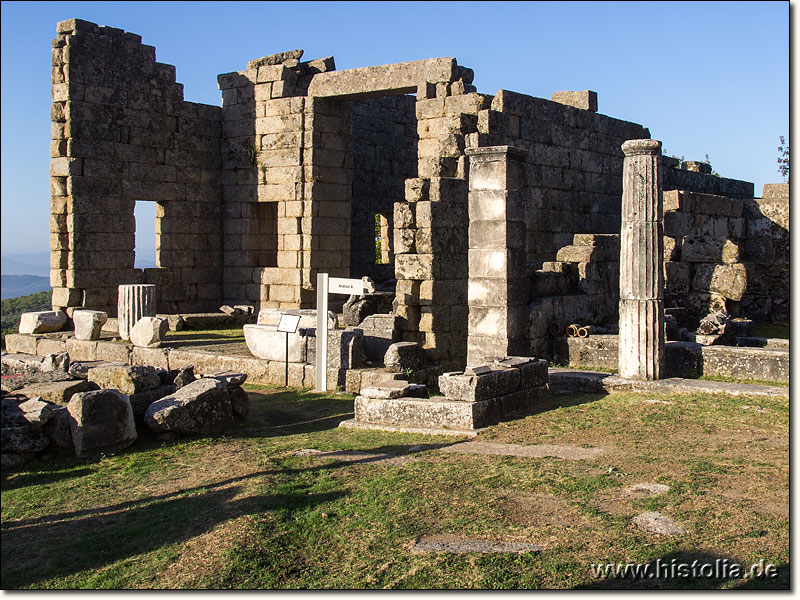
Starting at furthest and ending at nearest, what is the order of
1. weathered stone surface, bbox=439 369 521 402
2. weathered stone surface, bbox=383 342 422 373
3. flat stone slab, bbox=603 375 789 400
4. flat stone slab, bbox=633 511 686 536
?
1. weathered stone surface, bbox=383 342 422 373
2. flat stone slab, bbox=603 375 789 400
3. weathered stone surface, bbox=439 369 521 402
4. flat stone slab, bbox=633 511 686 536

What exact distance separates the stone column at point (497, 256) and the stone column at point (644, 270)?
5.01 ft

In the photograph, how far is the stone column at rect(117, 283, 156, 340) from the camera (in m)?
15.9

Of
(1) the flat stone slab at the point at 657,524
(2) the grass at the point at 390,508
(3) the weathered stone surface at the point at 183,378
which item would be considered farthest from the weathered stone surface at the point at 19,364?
(1) the flat stone slab at the point at 657,524

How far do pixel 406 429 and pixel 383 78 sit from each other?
9.26 metres

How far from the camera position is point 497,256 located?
39.2ft

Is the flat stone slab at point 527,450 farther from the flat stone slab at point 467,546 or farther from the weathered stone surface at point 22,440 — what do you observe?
the weathered stone surface at point 22,440

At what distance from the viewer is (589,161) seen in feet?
56.6

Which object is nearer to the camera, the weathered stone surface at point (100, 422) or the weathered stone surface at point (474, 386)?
the weathered stone surface at point (100, 422)

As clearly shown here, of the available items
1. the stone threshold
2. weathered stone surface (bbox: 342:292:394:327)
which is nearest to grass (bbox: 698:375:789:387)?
the stone threshold

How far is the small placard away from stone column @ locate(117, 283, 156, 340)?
4.33 metres

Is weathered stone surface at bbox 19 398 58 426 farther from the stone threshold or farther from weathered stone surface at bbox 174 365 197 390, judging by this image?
the stone threshold

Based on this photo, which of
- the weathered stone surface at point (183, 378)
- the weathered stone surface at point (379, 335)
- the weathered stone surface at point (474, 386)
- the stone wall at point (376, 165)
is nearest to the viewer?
the weathered stone surface at point (474, 386)

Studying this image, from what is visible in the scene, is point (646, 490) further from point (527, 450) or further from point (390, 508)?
point (390, 508)

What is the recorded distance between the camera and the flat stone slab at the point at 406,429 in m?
9.05
